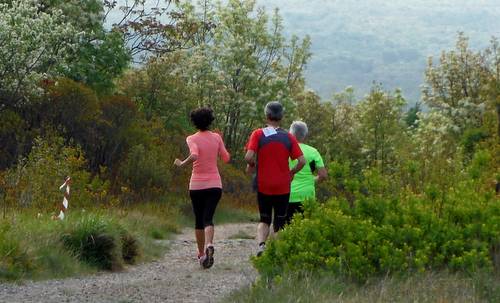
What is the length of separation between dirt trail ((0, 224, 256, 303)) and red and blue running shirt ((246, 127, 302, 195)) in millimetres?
1002

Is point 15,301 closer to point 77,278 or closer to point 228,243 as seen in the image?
point 77,278

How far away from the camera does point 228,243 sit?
18328 millimetres

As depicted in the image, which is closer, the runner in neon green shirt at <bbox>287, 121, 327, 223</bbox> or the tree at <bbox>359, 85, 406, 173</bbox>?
the runner in neon green shirt at <bbox>287, 121, 327, 223</bbox>

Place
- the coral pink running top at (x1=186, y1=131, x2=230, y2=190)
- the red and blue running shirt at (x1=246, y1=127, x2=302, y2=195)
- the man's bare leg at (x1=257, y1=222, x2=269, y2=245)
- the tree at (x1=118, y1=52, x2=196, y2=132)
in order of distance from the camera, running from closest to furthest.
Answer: the red and blue running shirt at (x1=246, y1=127, x2=302, y2=195)
the man's bare leg at (x1=257, y1=222, x2=269, y2=245)
the coral pink running top at (x1=186, y1=131, x2=230, y2=190)
the tree at (x1=118, y1=52, x2=196, y2=132)

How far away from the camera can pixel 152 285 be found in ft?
34.0

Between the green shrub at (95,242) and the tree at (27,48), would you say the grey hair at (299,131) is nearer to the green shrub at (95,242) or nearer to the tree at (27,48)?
the green shrub at (95,242)

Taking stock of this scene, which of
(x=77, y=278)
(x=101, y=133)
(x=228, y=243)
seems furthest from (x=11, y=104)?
(x=77, y=278)

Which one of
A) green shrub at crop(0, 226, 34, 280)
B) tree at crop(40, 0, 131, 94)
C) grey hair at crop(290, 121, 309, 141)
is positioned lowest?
green shrub at crop(0, 226, 34, 280)

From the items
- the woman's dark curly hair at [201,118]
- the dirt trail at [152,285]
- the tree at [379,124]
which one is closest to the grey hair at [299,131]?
the woman's dark curly hair at [201,118]

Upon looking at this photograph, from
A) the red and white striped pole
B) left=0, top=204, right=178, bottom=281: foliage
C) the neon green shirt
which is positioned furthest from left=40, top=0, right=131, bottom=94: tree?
the neon green shirt

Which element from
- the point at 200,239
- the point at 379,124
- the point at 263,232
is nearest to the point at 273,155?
the point at 263,232

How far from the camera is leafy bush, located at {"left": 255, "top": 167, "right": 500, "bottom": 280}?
924 cm

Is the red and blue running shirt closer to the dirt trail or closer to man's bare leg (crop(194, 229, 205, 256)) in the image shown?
the dirt trail

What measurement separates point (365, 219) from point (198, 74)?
37444mm
